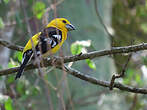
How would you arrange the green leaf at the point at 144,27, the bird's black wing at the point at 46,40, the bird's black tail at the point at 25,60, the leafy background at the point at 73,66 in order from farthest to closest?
the green leaf at the point at 144,27
the leafy background at the point at 73,66
the bird's black wing at the point at 46,40
the bird's black tail at the point at 25,60

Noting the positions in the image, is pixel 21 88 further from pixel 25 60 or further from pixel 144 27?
pixel 144 27

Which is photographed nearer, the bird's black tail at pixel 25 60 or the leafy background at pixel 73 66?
the bird's black tail at pixel 25 60

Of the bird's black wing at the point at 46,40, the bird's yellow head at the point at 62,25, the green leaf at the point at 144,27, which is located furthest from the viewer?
the green leaf at the point at 144,27

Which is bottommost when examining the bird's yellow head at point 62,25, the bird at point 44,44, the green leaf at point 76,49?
the green leaf at point 76,49

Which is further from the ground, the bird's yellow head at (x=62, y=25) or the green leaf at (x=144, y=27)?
the bird's yellow head at (x=62, y=25)

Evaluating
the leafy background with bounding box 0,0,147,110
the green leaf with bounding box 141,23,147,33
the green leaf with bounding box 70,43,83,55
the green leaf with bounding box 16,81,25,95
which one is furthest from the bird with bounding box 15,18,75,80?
the green leaf with bounding box 141,23,147,33

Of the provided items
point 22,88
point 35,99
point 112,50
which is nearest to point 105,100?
point 35,99

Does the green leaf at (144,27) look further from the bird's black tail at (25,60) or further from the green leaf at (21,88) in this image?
the bird's black tail at (25,60)

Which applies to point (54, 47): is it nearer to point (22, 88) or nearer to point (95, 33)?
point (22, 88)

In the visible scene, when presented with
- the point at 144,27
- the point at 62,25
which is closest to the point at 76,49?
the point at 62,25

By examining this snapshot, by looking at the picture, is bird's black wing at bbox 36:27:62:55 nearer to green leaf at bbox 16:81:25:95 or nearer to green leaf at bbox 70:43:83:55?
green leaf at bbox 70:43:83:55

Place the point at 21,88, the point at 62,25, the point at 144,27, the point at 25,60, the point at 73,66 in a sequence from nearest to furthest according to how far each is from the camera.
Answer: the point at 25,60, the point at 62,25, the point at 21,88, the point at 73,66, the point at 144,27

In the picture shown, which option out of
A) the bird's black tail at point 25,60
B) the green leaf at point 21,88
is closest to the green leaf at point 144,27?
the green leaf at point 21,88

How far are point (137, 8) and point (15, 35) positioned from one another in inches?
196
